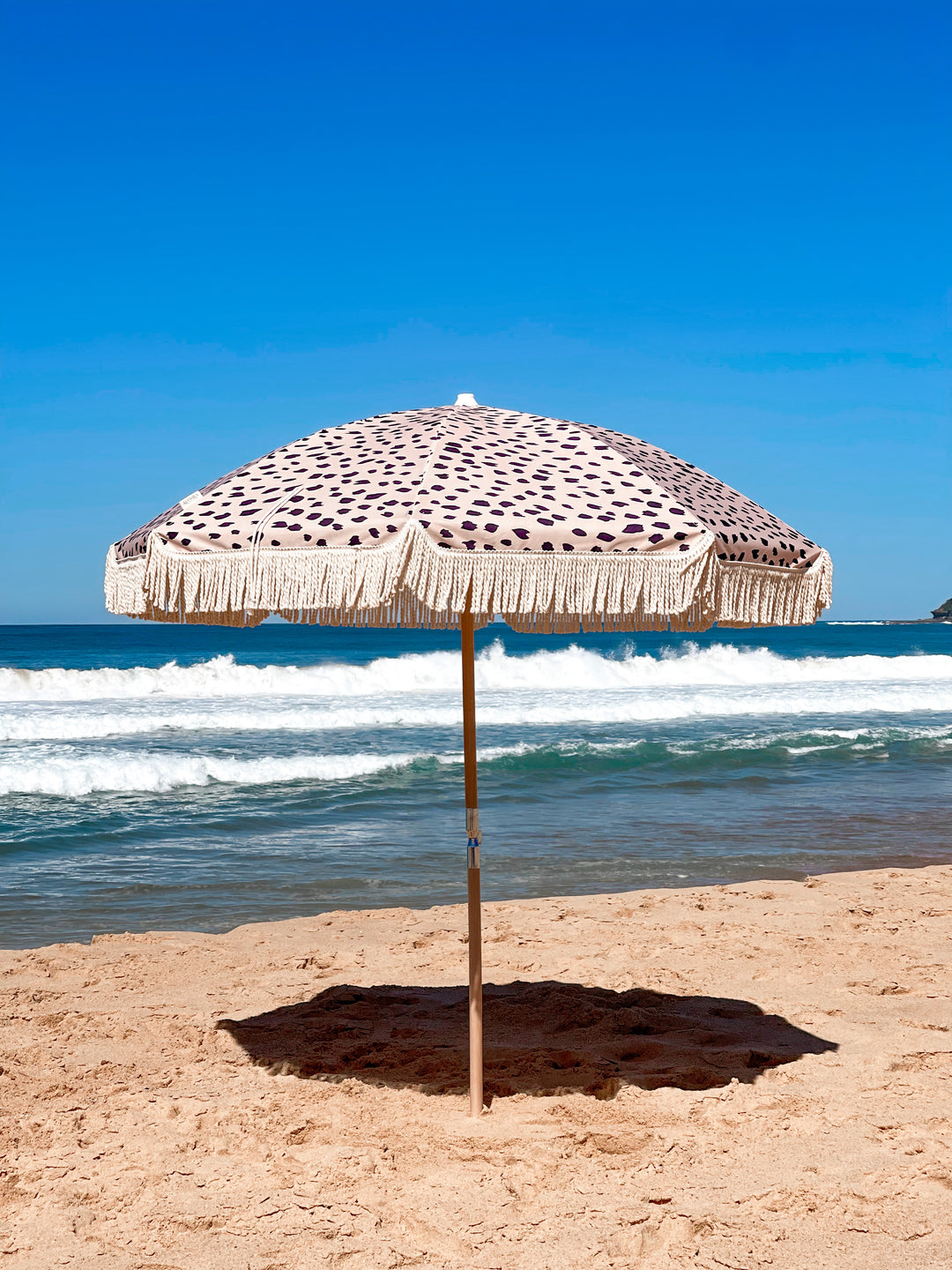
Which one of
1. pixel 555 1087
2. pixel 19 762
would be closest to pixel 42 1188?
pixel 555 1087

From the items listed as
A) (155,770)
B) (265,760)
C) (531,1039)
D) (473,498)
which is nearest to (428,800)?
(265,760)

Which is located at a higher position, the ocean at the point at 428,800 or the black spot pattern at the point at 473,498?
the black spot pattern at the point at 473,498

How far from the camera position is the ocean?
7.69 metres

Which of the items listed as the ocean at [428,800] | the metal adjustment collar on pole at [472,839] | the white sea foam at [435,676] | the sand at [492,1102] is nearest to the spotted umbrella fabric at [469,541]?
the metal adjustment collar on pole at [472,839]

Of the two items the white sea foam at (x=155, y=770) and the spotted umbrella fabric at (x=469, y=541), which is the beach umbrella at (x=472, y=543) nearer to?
the spotted umbrella fabric at (x=469, y=541)

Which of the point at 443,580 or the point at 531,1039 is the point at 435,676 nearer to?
the point at 531,1039

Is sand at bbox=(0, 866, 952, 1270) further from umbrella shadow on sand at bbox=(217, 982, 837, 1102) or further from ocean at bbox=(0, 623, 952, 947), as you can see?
ocean at bbox=(0, 623, 952, 947)

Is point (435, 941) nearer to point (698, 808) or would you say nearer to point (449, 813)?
point (449, 813)

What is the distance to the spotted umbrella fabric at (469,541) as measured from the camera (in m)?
2.92

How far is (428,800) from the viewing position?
11.0 meters

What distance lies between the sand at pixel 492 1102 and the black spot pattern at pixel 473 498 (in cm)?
199

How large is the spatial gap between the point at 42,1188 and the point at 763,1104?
2.49 meters

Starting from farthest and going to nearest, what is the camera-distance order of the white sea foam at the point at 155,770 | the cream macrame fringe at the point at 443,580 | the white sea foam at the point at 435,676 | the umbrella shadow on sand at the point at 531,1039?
the white sea foam at the point at 435,676
the white sea foam at the point at 155,770
the umbrella shadow on sand at the point at 531,1039
the cream macrame fringe at the point at 443,580

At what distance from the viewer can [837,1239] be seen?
114 inches
